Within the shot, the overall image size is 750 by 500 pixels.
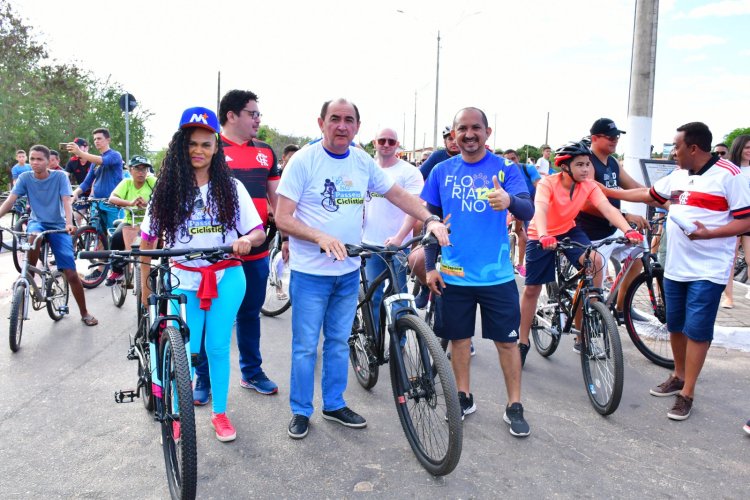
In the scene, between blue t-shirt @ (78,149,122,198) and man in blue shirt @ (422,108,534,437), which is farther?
blue t-shirt @ (78,149,122,198)

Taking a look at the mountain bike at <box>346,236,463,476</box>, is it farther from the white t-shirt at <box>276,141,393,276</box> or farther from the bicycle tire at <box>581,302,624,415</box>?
the bicycle tire at <box>581,302,624,415</box>

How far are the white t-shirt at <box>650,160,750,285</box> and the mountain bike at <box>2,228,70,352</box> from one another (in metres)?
5.53

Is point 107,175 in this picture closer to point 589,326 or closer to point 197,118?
point 197,118

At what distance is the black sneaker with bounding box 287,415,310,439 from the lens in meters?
3.73

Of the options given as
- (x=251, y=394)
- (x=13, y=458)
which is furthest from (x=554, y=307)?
(x=13, y=458)

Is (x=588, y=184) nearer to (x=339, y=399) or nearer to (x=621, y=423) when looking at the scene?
(x=621, y=423)

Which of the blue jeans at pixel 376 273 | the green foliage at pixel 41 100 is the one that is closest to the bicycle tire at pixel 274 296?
the blue jeans at pixel 376 273

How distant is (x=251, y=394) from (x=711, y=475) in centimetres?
305

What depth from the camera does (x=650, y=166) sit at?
279 inches

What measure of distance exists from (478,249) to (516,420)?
1139mm

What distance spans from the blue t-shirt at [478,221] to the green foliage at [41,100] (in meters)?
25.3

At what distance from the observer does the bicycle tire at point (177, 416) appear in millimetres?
2723

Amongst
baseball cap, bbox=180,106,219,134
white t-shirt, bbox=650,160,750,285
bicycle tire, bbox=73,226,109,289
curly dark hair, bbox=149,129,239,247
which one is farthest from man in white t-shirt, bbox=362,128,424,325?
bicycle tire, bbox=73,226,109,289

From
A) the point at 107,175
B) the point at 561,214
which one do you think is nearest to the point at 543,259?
the point at 561,214
